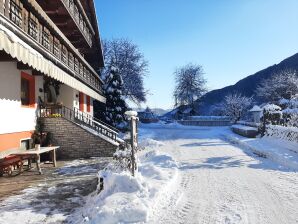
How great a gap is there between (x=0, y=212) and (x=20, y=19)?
682 cm

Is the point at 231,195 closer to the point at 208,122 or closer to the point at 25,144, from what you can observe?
the point at 25,144

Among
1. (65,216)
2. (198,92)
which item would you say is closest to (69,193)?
(65,216)

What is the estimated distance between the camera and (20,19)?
10789 millimetres

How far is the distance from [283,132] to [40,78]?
13.3 meters

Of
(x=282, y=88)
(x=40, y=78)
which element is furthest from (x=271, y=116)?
(x=282, y=88)

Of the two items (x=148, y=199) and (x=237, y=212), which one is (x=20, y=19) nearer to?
(x=148, y=199)

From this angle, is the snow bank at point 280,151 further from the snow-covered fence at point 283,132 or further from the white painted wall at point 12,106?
the white painted wall at point 12,106

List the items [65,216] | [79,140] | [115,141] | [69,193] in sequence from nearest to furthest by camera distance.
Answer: [65,216], [69,193], [79,140], [115,141]

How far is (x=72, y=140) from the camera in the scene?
1522 centimetres

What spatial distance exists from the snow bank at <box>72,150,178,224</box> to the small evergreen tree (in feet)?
72.1

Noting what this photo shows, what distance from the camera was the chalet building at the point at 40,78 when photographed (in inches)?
363

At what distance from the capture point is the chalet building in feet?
30.2

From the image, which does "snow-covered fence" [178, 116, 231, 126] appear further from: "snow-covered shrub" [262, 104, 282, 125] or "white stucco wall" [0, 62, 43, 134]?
"white stucco wall" [0, 62, 43, 134]

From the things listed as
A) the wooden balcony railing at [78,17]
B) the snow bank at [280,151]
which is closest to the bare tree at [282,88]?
the snow bank at [280,151]
